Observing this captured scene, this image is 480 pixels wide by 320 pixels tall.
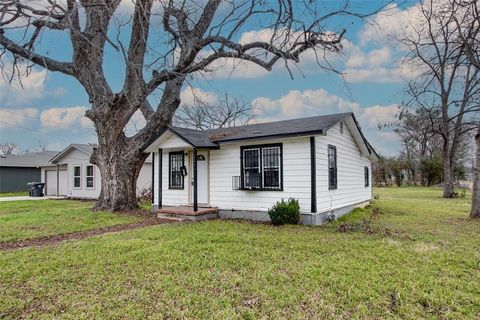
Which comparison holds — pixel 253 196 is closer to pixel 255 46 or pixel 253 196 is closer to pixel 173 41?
pixel 255 46

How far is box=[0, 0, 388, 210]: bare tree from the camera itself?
20.7 feet

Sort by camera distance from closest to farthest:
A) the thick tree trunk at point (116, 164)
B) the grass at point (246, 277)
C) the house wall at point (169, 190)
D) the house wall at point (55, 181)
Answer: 1. the grass at point (246, 277)
2. the house wall at point (169, 190)
3. the thick tree trunk at point (116, 164)
4. the house wall at point (55, 181)

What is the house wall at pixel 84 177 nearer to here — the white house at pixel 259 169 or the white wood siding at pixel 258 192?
the white house at pixel 259 169

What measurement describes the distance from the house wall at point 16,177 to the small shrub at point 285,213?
2812 cm

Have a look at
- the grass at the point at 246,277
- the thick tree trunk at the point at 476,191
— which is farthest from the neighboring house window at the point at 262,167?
the thick tree trunk at the point at 476,191

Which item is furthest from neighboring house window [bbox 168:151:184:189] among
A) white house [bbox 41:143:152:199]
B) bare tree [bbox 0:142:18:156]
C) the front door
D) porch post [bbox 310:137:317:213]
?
bare tree [bbox 0:142:18:156]

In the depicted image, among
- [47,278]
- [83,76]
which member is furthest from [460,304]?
[83,76]

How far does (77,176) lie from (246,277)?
19358 millimetres

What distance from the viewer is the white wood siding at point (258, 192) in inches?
364

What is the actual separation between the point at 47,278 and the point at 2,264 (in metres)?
1.36

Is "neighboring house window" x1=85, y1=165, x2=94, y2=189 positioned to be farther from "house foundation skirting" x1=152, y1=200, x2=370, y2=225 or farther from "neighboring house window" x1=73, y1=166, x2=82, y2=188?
"house foundation skirting" x1=152, y1=200, x2=370, y2=225

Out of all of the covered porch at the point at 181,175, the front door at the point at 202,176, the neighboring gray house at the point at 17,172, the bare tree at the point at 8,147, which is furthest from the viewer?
the bare tree at the point at 8,147

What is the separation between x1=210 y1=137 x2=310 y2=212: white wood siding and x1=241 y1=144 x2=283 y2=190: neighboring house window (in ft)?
0.55

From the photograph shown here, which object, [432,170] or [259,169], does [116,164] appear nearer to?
[259,169]
